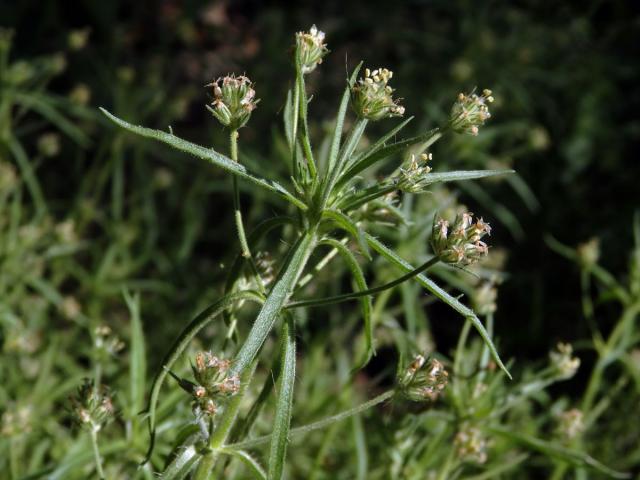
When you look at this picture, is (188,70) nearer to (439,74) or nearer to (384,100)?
(439,74)

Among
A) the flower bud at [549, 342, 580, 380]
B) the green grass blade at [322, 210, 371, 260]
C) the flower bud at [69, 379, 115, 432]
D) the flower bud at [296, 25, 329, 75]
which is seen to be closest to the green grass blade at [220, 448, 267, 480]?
the flower bud at [69, 379, 115, 432]

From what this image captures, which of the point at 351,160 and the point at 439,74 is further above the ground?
the point at 439,74

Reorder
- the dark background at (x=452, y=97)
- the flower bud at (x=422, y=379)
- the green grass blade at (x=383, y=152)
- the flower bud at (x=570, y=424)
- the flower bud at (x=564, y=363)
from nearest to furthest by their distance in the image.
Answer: the green grass blade at (x=383, y=152) < the flower bud at (x=422, y=379) < the flower bud at (x=564, y=363) < the flower bud at (x=570, y=424) < the dark background at (x=452, y=97)

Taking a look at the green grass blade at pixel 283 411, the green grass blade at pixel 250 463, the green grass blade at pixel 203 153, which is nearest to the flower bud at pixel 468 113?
the green grass blade at pixel 203 153

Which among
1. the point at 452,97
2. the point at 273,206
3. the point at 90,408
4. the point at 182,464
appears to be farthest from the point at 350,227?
the point at 452,97

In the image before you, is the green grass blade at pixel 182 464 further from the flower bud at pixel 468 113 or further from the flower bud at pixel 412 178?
the flower bud at pixel 468 113

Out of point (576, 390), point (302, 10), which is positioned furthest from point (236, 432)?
point (302, 10)

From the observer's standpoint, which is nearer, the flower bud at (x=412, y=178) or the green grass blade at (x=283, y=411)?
the green grass blade at (x=283, y=411)
